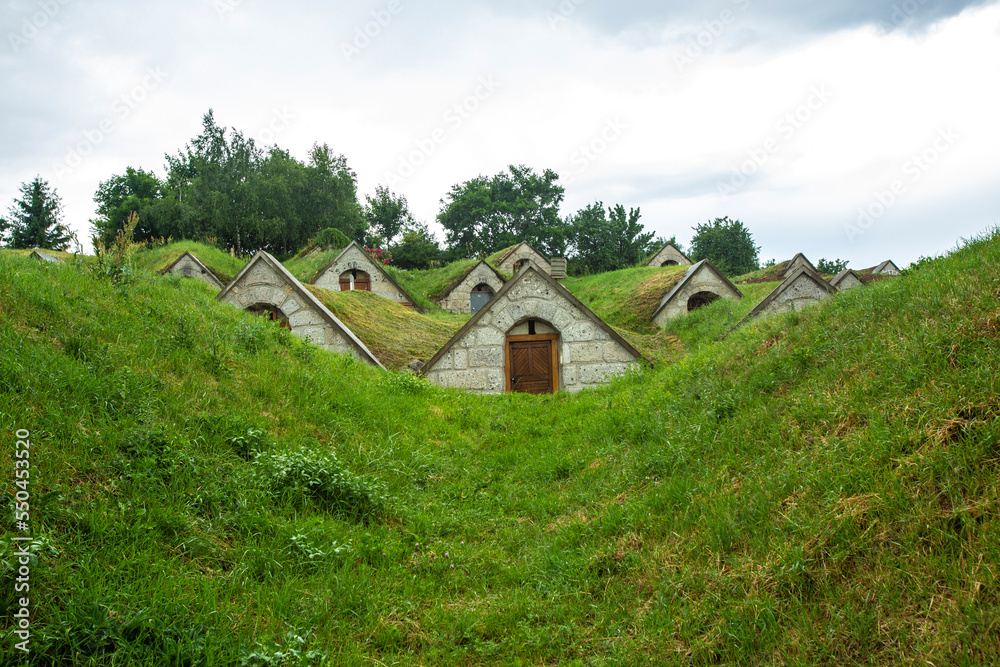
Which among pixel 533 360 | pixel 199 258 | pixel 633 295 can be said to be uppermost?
pixel 199 258

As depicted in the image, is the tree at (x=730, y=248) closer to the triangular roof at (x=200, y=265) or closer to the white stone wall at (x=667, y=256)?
the white stone wall at (x=667, y=256)

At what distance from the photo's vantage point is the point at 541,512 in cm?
523

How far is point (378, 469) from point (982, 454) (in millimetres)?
4831

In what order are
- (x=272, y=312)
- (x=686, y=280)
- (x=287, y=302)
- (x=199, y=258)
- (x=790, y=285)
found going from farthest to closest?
(x=199, y=258) → (x=686, y=280) → (x=790, y=285) → (x=272, y=312) → (x=287, y=302)

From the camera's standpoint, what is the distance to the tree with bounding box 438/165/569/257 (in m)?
57.9

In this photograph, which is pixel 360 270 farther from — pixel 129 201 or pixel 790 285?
pixel 129 201

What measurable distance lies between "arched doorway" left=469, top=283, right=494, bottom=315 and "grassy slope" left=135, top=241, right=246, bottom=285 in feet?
39.0

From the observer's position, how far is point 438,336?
13781 mm

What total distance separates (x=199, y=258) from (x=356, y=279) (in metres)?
7.13

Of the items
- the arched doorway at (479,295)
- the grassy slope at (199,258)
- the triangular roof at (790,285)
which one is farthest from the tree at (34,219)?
the triangular roof at (790,285)

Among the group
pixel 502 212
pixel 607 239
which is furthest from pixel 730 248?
pixel 502 212

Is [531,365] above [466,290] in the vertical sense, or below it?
below

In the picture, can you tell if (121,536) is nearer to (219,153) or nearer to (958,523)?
(958,523)

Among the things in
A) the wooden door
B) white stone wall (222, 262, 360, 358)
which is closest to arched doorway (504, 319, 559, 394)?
the wooden door
